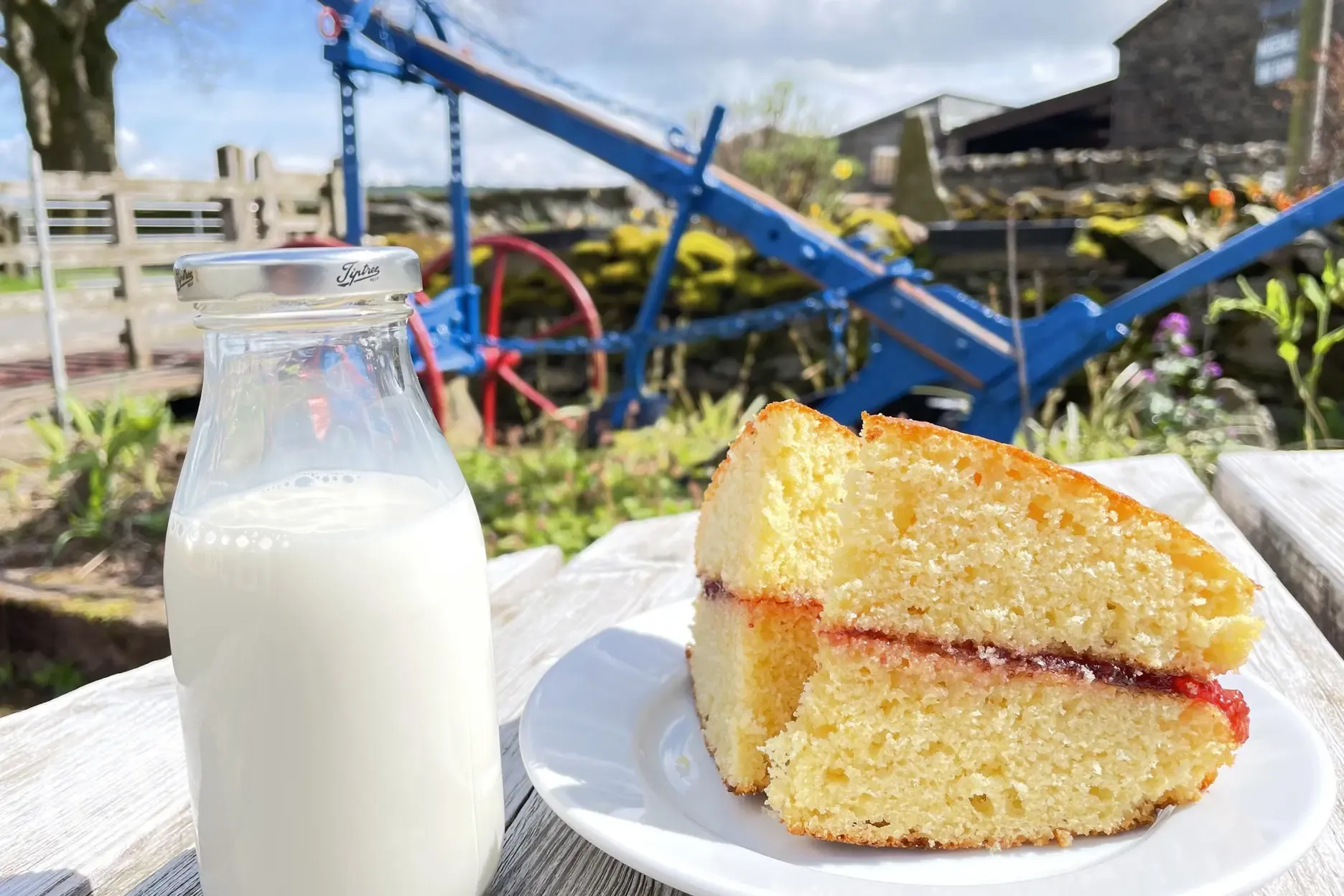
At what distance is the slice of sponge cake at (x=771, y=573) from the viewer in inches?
37.8

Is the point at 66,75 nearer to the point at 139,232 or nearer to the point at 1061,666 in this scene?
the point at 139,232

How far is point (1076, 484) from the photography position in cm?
83

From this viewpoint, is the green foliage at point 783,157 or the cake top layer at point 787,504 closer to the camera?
the cake top layer at point 787,504

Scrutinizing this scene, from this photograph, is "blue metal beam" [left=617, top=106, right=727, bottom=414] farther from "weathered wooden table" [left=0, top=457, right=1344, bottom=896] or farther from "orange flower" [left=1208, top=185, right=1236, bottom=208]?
"orange flower" [left=1208, top=185, right=1236, bottom=208]

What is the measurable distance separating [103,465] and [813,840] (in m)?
4.88

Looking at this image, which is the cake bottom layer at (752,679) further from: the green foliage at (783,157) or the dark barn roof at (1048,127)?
the dark barn roof at (1048,127)

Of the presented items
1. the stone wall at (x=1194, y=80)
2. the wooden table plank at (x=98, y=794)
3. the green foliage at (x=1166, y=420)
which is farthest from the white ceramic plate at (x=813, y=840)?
the stone wall at (x=1194, y=80)

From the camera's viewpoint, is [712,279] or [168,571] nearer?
[168,571]

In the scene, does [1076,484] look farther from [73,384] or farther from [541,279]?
[73,384]

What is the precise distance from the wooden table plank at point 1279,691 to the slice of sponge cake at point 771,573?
0.16 metres

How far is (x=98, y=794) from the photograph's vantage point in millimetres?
994

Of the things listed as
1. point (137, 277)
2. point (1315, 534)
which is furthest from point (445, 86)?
point (1315, 534)

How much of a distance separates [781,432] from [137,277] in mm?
8257

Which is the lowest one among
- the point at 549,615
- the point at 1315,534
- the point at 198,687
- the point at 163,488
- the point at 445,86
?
the point at 163,488
